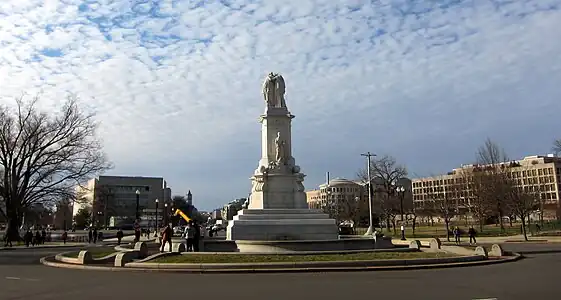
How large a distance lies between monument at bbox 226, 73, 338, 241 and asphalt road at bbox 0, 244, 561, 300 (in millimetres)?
11545

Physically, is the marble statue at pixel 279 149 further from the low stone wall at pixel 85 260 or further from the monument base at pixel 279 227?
the low stone wall at pixel 85 260

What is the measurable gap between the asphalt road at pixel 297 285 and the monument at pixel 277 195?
11.5 meters

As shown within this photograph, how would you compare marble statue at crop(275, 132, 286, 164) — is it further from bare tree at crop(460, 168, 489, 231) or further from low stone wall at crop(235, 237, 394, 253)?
bare tree at crop(460, 168, 489, 231)

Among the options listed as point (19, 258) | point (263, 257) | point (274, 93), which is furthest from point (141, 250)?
point (274, 93)

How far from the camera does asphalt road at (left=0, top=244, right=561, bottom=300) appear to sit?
11938mm

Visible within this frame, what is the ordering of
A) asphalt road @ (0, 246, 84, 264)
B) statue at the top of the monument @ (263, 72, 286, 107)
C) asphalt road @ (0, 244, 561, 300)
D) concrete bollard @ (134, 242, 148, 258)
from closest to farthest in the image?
1. asphalt road @ (0, 244, 561, 300)
2. concrete bollard @ (134, 242, 148, 258)
3. asphalt road @ (0, 246, 84, 264)
4. statue at the top of the monument @ (263, 72, 286, 107)

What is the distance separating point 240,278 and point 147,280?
290 centimetres

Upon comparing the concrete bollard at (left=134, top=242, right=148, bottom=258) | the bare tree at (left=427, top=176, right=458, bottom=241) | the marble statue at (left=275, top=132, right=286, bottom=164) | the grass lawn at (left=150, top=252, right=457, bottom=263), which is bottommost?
the grass lawn at (left=150, top=252, right=457, bottom=263)

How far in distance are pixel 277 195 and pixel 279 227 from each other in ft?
10.1

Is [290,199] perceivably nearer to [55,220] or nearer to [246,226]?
[246,226]

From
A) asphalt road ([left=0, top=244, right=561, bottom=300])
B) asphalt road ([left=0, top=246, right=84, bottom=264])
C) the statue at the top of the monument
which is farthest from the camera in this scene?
the statue at the top of the monument

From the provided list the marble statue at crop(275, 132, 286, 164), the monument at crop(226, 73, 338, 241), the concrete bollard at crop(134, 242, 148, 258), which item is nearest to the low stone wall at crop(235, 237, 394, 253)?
the monument at crop(226, 73, 338, 241)

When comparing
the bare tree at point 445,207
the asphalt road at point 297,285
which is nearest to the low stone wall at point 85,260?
the asphalt road at point 297,285

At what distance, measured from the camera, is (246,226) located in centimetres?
2870
